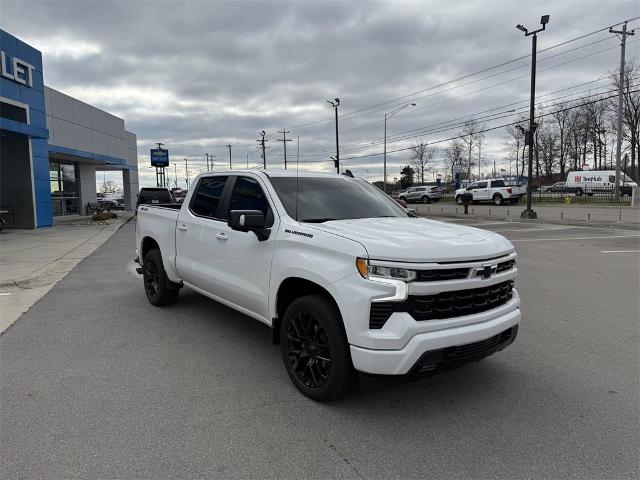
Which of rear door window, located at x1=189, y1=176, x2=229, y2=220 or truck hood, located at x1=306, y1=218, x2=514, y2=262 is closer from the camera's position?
truck hood, located at x1=306, y1=218, x2=514, y2=262

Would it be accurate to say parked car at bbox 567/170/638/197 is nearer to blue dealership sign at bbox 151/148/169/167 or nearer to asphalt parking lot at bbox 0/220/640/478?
asphalt parking lot at bbox 0/220/640/478

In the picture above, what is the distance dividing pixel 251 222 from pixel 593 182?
55.6 m

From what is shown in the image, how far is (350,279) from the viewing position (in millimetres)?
3297

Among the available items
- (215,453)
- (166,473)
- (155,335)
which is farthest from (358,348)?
(155,335)

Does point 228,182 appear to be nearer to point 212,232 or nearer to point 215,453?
point 212,232

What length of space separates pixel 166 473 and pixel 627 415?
127 inches

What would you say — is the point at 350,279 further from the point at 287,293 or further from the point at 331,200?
the point at 331,200

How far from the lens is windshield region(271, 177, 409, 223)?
4359 mm

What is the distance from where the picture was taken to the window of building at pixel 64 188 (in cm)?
2916

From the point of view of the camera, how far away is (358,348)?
3236 millimetres

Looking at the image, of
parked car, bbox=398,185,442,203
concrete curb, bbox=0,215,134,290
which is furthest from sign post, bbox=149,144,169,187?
concrete curb, bbox=0,215,134,290

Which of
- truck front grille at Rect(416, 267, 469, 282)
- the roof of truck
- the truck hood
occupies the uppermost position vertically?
the roof of truck

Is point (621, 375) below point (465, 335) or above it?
below

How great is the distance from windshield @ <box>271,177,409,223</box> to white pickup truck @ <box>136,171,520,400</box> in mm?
13
